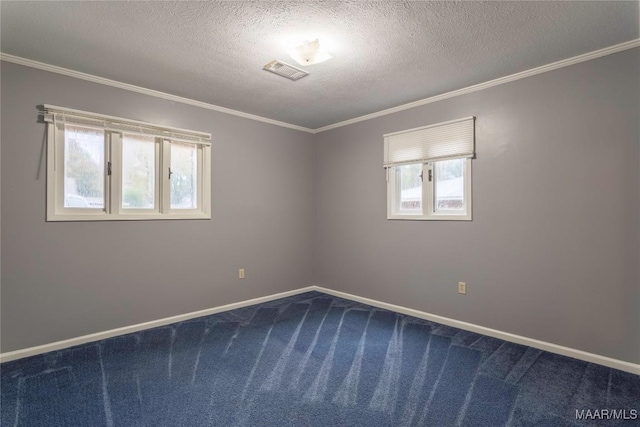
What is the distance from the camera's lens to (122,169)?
3266 millimetres

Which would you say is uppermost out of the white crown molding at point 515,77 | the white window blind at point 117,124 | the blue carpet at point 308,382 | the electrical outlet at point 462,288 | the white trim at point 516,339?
the white crown molding at point 515,77

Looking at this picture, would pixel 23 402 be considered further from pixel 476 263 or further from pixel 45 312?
pixel 476 263

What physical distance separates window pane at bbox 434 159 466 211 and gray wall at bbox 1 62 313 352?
1973mm

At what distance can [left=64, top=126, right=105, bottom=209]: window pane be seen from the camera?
297cm

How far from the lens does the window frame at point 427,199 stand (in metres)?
3.38

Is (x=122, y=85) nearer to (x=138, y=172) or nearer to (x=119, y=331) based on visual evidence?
(x=138, y=172)

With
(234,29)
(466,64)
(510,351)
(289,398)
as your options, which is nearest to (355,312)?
(510,351)

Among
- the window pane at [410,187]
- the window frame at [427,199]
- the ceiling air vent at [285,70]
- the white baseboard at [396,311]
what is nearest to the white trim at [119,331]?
the white baseboard at [396,311]

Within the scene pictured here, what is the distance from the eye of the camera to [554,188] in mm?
2824

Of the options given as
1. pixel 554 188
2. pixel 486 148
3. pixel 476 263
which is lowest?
pixel 476 263

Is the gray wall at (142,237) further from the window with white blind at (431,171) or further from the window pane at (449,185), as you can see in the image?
the window pane at (449,185)

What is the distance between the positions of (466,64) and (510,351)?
2493mm

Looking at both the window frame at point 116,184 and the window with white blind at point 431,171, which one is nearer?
the window frame at point 116,184

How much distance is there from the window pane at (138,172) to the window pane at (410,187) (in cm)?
281
